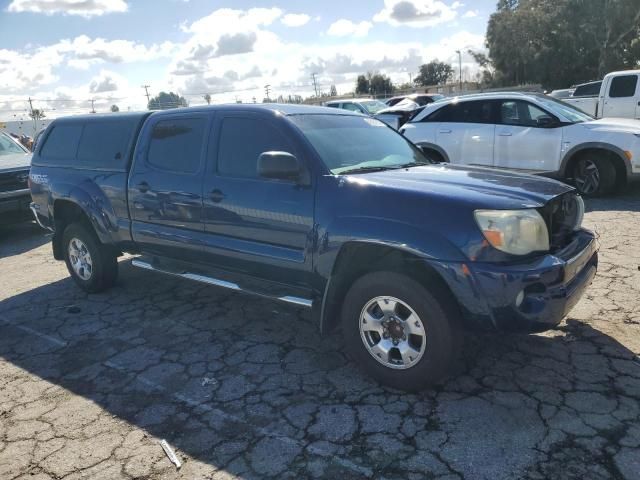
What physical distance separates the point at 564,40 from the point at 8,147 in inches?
1474

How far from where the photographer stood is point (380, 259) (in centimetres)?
349

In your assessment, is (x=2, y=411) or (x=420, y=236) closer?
(x=420, y=236)

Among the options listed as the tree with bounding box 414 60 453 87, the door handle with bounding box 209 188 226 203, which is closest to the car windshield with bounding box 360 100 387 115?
the door handle with bounding box 209 188 226 203

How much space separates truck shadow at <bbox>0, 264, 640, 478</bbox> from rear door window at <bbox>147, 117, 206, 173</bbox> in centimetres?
140

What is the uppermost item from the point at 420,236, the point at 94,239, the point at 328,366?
the point at 420,236

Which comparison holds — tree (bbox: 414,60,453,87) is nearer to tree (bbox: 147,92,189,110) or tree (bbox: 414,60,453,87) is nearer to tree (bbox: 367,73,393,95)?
tree (bbox: 367,73,393,95)

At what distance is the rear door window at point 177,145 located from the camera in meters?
4.52

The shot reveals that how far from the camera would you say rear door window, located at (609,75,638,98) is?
12.3 m


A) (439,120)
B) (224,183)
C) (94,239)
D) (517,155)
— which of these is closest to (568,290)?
(224,183)

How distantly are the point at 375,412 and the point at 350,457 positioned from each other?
0.46m

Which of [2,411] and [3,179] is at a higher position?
[3,179]

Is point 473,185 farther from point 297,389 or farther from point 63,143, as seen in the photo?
point 63,143

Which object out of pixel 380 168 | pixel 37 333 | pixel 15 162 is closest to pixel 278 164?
pixel 380 168

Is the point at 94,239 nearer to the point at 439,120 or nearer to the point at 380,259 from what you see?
the point at 380,259
